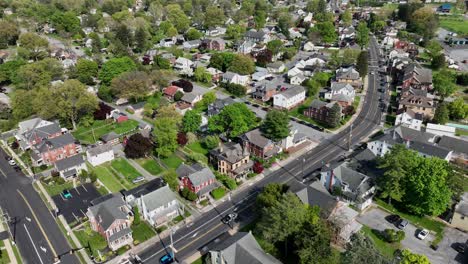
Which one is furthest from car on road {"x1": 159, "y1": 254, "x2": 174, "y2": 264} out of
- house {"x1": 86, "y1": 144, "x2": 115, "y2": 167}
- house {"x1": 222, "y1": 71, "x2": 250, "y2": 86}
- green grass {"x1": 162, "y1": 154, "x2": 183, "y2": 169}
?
house {"x1": 222, "y1": 71, "x2": 250, "y2": 86}

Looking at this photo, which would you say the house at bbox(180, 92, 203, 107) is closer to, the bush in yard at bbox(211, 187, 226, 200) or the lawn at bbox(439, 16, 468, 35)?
the bush in yard at bbox(211, 187, 226, 200)

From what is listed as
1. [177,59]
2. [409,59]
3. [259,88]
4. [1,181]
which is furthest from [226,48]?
[1,181]

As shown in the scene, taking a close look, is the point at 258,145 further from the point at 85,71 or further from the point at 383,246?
the point at 85,71

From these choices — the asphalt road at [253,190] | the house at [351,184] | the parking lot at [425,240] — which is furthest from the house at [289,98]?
the parking lot at [425,240]

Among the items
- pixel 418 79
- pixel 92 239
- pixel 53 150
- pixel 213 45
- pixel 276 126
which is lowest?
pixel 213 45

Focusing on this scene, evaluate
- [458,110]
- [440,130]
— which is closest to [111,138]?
[440,130]

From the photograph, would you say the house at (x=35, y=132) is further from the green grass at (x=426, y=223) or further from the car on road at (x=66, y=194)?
the green grass at (x=426, y=223)

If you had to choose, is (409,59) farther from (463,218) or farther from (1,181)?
(1,181)
